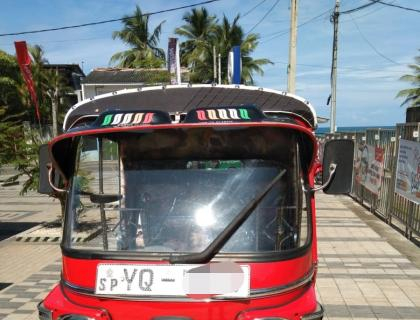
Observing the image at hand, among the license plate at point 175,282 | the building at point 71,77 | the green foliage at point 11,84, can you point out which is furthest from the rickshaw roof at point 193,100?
the building at point 71,77

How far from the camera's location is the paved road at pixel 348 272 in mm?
5316

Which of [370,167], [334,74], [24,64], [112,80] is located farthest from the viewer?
[112,80]

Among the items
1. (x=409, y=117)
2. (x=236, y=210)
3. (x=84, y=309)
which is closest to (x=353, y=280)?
(x=236, y=210)

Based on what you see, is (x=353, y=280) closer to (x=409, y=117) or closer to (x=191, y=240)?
(x=191, y=240)

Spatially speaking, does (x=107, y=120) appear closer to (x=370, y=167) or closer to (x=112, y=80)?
(x=370, y=167)

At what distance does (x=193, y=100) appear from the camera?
3.61 m

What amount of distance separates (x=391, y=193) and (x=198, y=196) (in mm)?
8208

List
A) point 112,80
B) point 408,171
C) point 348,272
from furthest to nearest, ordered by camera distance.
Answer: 1. point 112,80
2. point 408,171
3. point 348,272

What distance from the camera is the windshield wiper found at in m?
2.39

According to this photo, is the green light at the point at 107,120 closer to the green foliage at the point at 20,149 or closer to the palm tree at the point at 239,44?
the green foliage at the point at 20,149

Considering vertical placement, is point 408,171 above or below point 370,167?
above

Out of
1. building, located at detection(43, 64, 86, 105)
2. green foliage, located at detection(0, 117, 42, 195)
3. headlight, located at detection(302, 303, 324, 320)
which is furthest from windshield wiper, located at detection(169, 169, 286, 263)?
building, located at detection(43, 64, 86, 105)

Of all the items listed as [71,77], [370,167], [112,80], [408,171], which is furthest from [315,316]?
[71,77]

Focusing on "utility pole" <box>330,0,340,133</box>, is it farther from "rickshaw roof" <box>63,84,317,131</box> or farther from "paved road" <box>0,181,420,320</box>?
"rickshaw roof" <box>63,84,317,131</box>
